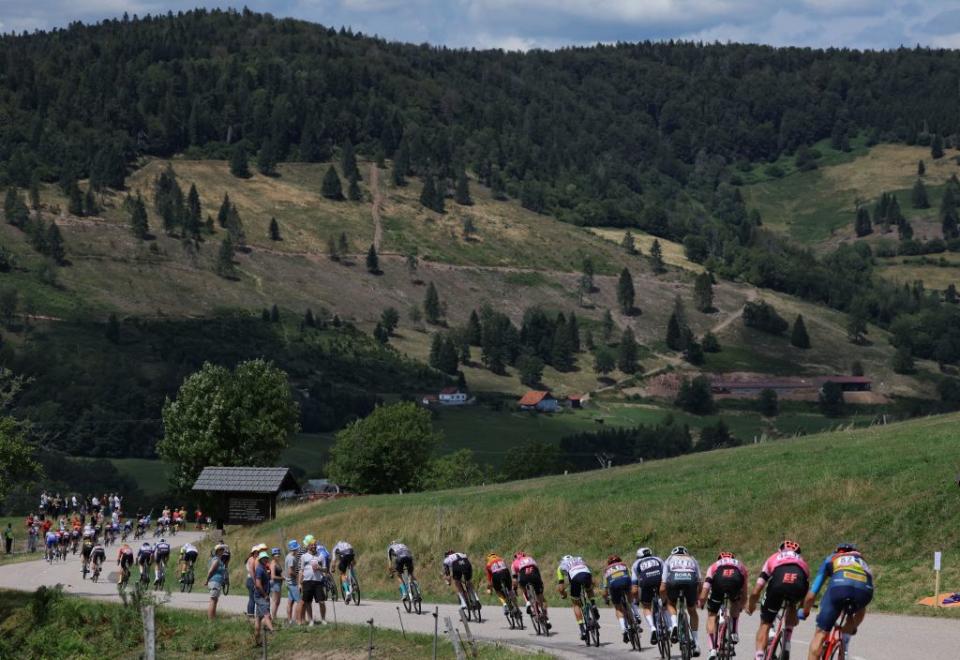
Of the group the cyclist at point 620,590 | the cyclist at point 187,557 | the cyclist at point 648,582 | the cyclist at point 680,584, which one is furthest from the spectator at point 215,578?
the cyclist at point 680,584

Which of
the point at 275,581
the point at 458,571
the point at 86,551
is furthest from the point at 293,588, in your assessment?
the point at 86,551

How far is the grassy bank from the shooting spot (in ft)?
109

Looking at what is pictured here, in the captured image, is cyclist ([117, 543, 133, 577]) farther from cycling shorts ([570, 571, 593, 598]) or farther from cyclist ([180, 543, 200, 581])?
cycling shorts ([570, 571, 593, 598])

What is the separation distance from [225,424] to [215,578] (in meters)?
60.1

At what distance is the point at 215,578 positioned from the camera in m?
39.3

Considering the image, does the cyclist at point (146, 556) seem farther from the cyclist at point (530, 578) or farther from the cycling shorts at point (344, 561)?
the cyclist at point (530, 578)

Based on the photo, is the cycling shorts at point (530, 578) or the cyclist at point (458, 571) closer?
the cycling shorts at point (530, 578)

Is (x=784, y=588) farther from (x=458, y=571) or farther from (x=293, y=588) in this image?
(x=293, y=588)

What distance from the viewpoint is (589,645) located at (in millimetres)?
30594

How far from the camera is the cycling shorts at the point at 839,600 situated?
21953 millimetres

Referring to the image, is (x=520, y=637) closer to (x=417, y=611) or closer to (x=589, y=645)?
(x=589, y=645)

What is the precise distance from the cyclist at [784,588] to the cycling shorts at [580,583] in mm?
7673

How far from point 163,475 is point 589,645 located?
164647 millimetres

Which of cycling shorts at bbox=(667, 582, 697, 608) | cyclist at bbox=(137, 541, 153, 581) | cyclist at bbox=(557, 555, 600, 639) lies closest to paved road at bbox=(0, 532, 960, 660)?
cyclist at bbox=(557, 555, 600, 639)
